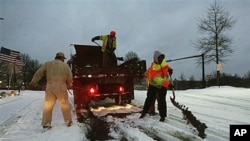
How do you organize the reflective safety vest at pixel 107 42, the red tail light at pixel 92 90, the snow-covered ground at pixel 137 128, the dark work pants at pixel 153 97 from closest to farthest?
the snow-covered ground at pixel 137 128 → the dark work pants at pixel 153 97 → the red tail light at pixel 92 90 → the reflective safety vest at pixel 107 42

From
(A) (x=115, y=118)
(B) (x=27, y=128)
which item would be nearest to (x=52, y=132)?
(B) (x=27, y=128)

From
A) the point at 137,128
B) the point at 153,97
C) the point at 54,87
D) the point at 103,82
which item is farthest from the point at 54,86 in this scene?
the point at 103,82

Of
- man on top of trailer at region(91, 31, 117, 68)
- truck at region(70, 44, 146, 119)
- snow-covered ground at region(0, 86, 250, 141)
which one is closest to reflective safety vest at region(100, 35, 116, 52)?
man on top of trailer at region(91, 31, 117, 68)

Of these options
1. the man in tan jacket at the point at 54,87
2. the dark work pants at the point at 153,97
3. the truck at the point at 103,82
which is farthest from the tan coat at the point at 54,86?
the truck at the point at 103,82

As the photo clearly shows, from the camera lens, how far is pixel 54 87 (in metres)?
8.38

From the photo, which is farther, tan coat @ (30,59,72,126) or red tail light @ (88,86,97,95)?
red tail light @ (88,86,97,95)

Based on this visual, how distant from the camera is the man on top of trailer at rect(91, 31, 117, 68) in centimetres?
1341

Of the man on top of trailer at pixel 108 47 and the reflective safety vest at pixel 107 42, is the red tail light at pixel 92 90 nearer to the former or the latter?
the man on top of trailer at pixel 108 47

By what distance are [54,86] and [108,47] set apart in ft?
17.8

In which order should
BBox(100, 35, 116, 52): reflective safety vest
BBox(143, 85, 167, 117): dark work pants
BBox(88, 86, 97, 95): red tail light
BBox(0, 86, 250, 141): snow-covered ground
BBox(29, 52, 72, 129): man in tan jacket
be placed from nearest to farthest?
BBox(0, 86, 250, 141): snow-covered ground → BBox(29, 52, 72, 129): man in tan jacket → BBox(143, 85, 167, 117): dark work pants → BBox(88, 86, 97, 95): red tail light → BBox(100, 35, 116, 52): reflective safety vest

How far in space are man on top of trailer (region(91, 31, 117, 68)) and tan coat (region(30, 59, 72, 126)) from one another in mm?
4900

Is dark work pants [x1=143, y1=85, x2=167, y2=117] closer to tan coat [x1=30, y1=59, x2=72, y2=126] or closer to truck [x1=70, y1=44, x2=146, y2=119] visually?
tan coat [x1=30, y1=59, x2=72, y2=126]

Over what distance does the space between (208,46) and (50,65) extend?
22999mm

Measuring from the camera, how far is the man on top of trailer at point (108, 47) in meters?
13.4
